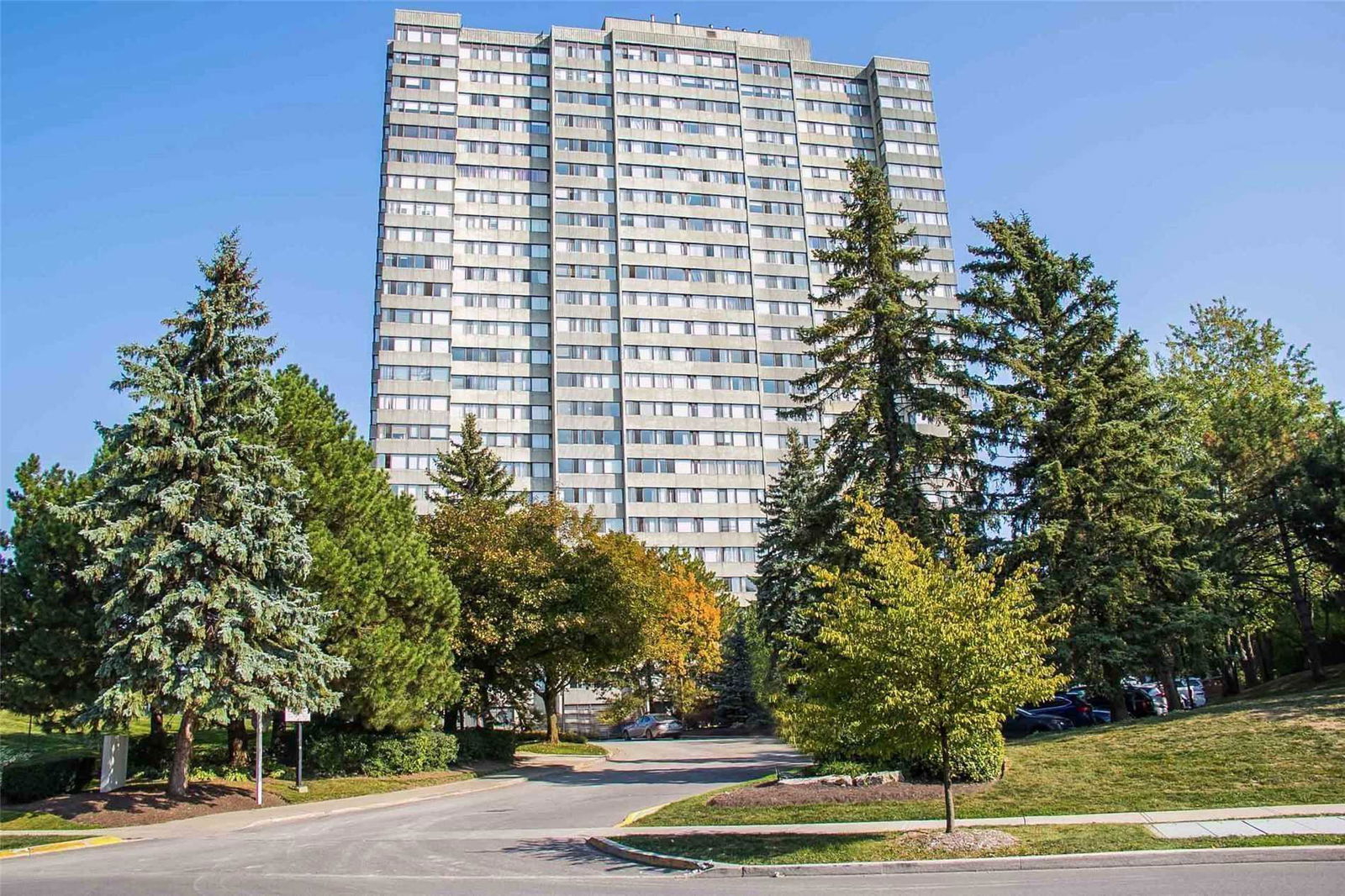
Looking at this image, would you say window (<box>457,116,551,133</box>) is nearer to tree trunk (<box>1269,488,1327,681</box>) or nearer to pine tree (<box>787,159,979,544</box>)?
pine tree (<box>787,159,979,544</box>)

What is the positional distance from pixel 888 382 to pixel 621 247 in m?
62.5

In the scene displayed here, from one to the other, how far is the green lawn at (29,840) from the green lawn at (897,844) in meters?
12.0

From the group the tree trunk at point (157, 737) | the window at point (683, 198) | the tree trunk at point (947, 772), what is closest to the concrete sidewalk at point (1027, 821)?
the tree trunk at point (947, 772)

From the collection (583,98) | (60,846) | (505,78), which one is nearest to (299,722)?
(60,846)

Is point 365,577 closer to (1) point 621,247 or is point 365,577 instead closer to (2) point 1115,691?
(2) point 1115,691

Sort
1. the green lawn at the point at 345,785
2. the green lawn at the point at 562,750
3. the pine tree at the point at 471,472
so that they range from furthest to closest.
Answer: the pine tree at the point at 471,472, the green lawn at the point at 562,750, the green lawn at the point at 345,785

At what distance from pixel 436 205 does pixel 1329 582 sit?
244ft

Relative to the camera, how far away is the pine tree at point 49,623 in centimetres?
2420

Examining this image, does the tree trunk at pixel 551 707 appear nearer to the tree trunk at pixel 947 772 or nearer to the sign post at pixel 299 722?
the sign post at pixel 299 722

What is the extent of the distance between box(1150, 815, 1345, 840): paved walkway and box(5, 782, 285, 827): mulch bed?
21141 mm

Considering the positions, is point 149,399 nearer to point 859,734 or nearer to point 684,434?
point 859,734

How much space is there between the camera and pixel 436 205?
8500 centimetres

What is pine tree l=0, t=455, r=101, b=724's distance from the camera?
79.4 feet

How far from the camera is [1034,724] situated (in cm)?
3344
